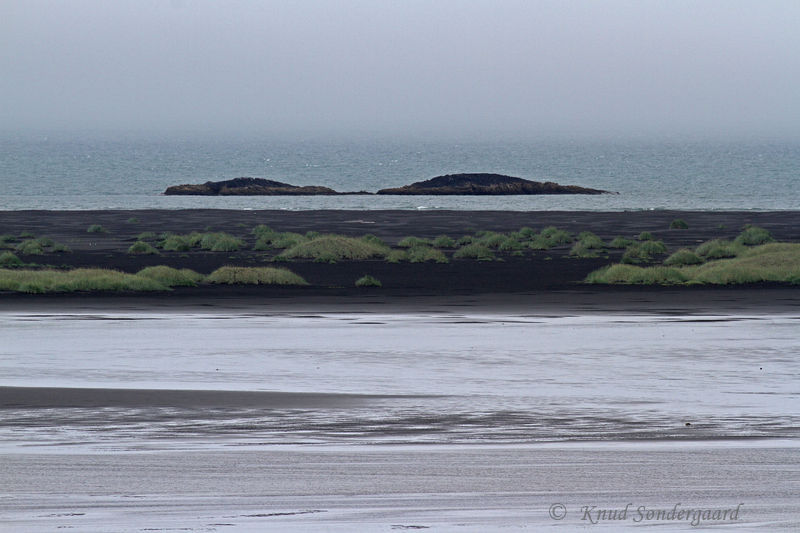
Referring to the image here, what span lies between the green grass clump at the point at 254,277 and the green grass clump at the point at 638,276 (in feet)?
28.0

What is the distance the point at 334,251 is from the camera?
156 ft

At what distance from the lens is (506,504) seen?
32.5ft

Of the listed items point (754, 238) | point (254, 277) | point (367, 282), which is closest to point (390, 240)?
point (754, 238)

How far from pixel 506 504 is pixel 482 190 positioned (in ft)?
424

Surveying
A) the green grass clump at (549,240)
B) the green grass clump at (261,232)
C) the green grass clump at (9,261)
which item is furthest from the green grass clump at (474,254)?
the green grass clump at (261,232)

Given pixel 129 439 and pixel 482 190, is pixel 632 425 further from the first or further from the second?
pixel 482 190

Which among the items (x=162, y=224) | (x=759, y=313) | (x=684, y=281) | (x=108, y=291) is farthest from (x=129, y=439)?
(x=162, y=224)

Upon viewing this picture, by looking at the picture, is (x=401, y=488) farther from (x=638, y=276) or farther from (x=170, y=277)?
(x=638, y=276)

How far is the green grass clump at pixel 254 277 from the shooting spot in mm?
36906

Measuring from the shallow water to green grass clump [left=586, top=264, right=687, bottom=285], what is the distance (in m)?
8.64

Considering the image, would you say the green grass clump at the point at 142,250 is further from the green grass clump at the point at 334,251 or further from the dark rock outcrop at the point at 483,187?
the dark rock outcrop at the point at 483,187

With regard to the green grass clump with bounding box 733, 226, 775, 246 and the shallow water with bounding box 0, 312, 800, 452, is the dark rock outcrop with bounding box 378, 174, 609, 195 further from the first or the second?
the shallow water with bounding box 0, 312, 800, 452

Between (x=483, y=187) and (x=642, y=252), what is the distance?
88.3m

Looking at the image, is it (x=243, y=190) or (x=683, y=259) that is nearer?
(x=683, y=259)
